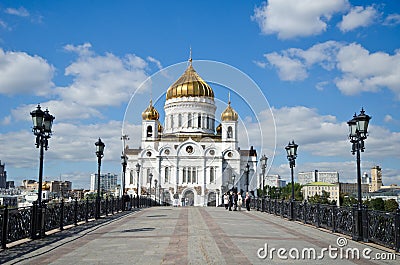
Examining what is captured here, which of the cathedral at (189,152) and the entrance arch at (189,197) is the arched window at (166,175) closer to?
the cathedral at (189,152)

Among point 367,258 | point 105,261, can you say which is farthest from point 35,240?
point 367,258

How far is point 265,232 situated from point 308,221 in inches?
165

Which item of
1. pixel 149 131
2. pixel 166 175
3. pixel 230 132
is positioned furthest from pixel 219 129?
pixel 166 175

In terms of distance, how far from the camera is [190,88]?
72062 millimetres

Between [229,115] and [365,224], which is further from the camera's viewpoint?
[229,115]

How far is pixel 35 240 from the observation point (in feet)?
40.3

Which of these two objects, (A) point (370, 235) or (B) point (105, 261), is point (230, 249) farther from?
(A) point (370, 235)

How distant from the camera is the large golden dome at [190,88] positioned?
235ft

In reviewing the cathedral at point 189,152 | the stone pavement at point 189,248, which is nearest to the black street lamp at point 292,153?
the stone pavement at point 189,248

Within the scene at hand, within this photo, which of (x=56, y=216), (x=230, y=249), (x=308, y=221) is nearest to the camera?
(x=230, y=249)

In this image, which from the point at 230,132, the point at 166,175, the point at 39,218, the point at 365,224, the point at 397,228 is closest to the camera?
the point at 397,228

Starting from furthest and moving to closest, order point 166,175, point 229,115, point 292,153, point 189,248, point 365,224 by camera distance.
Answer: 1. point 229,115
2. point 166,175
3. point 292,153
4. point 365,224
5. point 189,248

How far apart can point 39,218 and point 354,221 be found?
30.5 feet

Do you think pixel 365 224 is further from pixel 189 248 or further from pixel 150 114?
pixel 150 114
